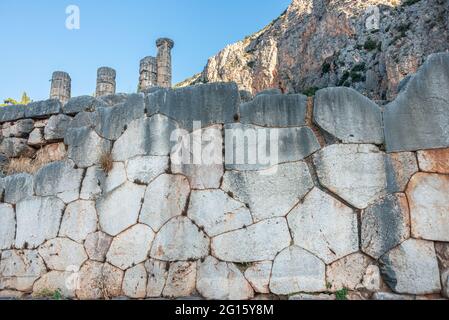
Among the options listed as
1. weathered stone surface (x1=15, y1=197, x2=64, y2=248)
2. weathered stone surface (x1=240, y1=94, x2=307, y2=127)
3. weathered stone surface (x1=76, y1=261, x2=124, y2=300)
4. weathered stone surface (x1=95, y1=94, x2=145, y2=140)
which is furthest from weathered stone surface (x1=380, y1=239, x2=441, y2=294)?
weathered stone surface (x1=15, y1=197, x2=64, y2=248)

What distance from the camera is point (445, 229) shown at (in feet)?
9.25

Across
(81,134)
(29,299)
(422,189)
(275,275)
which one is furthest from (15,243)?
(422,189)

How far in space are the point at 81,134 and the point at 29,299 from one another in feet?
5.88

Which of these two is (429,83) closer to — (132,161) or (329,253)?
(329,253)

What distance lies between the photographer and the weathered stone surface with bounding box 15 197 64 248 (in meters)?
3.63

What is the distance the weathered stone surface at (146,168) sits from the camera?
3.39 metres

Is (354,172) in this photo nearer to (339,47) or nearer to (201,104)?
(201,104)

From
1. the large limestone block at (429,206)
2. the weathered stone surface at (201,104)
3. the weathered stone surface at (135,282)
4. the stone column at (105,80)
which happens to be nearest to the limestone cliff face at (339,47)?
the stone column at (105,80)

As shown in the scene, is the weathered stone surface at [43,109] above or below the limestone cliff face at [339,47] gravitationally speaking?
below

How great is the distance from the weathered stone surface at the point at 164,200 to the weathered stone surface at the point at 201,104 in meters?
0.57

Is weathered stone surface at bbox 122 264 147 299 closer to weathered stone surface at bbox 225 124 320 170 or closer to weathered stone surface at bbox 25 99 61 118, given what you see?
weathered stone surface at bbox 225 124 320 170

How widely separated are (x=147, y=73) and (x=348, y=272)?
37.4 ft

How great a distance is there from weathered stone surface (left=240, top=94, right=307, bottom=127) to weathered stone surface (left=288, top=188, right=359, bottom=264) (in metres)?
0.72

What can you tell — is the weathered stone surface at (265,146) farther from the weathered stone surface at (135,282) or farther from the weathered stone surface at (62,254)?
the weathered stone surface at (62,254)
